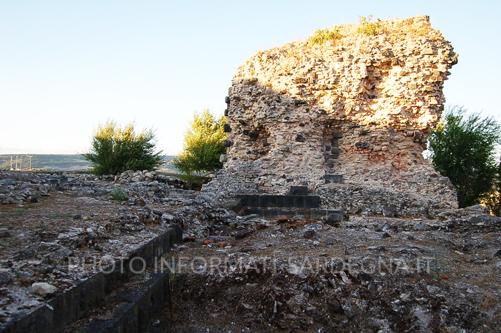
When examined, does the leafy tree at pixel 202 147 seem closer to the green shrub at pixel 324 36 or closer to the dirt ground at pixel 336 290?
the green shrub at pixel 324 36

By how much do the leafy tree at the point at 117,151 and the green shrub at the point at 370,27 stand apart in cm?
1135

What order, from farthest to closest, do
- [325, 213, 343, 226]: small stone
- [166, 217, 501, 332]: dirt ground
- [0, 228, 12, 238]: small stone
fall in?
[325, 213, 343, 226]: small stone < [0, 228, 12, 238]: small stone < [166, 217, 501, 332]: dirt ground

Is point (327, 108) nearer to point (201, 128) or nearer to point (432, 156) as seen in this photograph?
point (432, 156)

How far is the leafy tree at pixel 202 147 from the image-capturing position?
2055 centimetres

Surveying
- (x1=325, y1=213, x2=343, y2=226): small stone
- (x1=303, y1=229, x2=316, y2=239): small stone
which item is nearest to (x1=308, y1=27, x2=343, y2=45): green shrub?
(x1=325, y1=213, x2=343, y2=226): small stone

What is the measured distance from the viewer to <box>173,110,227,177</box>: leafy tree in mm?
20547

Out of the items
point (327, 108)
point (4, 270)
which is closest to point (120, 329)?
point (4, 270)

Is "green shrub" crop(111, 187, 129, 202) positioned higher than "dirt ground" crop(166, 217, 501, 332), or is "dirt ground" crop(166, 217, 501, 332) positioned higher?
"green shrub" crop(111, 187, 129, 202)

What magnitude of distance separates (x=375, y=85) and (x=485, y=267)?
684 cm

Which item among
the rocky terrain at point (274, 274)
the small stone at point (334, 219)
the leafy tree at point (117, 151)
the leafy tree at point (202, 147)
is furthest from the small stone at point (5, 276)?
the leafy tree at point (202, 147)

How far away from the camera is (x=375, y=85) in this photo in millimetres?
9734

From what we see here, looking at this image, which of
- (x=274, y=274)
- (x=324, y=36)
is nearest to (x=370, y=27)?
(x=324, y=36)

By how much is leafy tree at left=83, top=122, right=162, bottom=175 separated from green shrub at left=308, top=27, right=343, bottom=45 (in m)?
10.2

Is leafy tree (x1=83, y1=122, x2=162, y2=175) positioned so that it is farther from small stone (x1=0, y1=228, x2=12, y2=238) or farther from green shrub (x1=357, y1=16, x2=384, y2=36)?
small stone (x1=0, y1=228, x2=12, y2=238)
